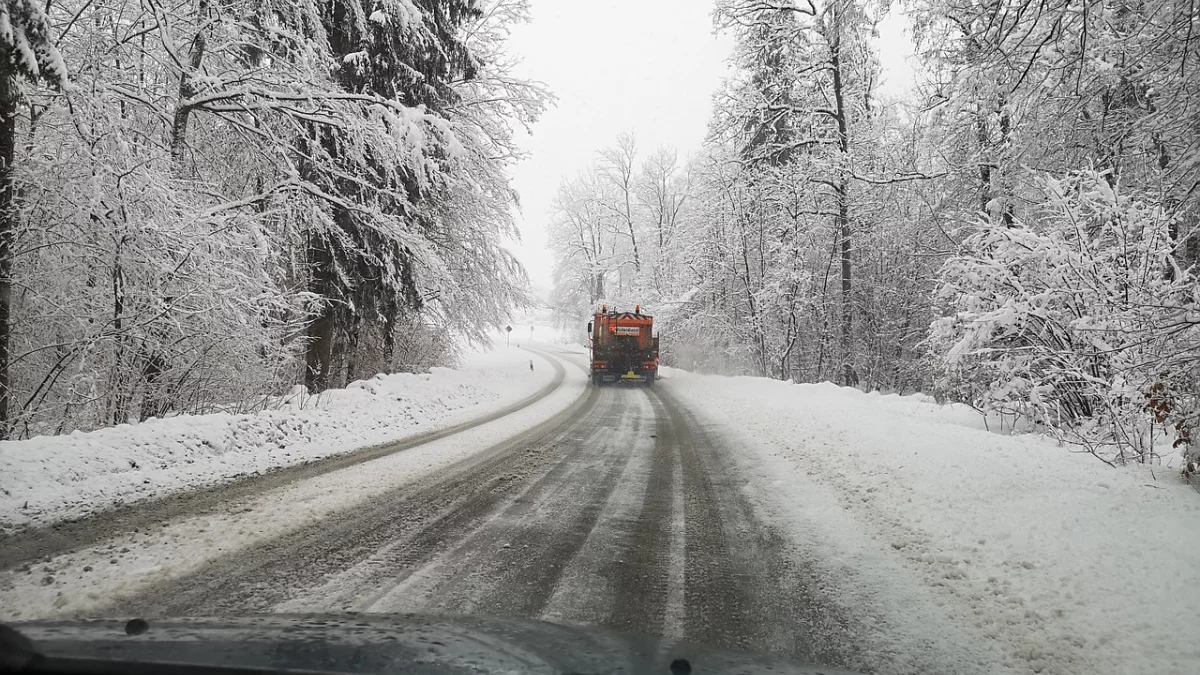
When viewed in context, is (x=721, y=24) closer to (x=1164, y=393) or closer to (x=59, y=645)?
(x=1164, y=393)

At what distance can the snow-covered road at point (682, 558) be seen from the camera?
8.64 feet

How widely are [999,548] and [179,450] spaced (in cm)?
681

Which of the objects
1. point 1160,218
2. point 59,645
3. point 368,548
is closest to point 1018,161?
point 1160,218

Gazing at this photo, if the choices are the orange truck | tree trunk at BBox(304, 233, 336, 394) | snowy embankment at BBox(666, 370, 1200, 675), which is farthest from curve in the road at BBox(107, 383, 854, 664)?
the orange truck

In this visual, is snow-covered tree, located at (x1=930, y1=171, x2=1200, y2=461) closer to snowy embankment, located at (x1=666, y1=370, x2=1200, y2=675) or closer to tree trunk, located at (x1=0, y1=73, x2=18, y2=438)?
snowy embankment, located at (x1=666, y1=370, x2=1200, y2=675)

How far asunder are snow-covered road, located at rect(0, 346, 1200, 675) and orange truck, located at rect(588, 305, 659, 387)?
14.3 metres

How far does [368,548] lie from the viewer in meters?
3.49

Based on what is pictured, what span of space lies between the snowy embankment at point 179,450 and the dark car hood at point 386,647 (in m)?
3.06

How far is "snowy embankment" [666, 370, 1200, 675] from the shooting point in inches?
102

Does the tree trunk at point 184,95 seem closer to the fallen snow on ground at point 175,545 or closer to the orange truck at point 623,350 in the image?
the fallen snow on ground at point 175,545

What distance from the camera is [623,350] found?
2098 centimetres

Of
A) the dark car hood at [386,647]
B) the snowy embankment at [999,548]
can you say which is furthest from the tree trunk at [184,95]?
the snowy embankment at [999,548]

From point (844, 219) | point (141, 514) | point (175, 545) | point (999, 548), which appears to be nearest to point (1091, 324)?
point (999, 548)

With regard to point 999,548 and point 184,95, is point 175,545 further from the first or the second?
point 184,95
